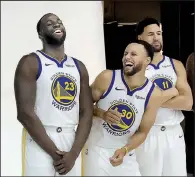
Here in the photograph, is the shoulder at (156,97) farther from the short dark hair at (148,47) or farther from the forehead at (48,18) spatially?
the forehead at (48,18)

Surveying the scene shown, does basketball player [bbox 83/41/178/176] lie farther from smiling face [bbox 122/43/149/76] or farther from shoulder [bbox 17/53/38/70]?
shoulder [bbox 17/53/38/70]

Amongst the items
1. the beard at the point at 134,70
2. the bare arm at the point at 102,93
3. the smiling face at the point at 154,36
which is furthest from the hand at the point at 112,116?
the smiling face at the point at 154,36

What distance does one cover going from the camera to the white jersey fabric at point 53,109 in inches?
42.8

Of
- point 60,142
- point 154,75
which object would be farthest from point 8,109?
point 154,75

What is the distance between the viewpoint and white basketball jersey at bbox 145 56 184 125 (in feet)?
4.01

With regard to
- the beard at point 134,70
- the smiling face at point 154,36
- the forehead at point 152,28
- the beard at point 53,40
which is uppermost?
the forehead at point 152,28

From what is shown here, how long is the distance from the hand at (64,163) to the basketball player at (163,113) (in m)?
0.21

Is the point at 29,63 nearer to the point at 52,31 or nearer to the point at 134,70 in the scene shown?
the point at 52,31

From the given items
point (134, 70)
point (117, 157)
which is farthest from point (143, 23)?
point (117, 157)

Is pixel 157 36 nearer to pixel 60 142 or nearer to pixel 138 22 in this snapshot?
pixel 138 22

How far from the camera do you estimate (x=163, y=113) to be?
1238 millimetres

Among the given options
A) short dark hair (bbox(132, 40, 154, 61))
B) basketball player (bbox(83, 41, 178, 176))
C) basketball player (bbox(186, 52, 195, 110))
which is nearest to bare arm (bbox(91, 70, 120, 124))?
basketball player (bbox(83, 41, 178, 176))

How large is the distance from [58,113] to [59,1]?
411 mm

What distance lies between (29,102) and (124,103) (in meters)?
0.25
